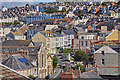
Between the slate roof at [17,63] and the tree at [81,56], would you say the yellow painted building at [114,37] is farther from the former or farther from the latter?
the slate roof at [17,63]

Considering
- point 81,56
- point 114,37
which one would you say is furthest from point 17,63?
point 114,37

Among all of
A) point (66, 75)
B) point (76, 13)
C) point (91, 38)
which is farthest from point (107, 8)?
point (66, 75)

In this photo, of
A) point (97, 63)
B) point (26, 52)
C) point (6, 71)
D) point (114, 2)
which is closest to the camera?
point (6, 71)

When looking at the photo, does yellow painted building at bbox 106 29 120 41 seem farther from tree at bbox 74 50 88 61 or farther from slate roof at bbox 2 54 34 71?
slate roof at bbox 2 54 34 71

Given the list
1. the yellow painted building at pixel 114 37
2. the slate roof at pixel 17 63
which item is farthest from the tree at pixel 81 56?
the yellow painted building at pixel 114 37

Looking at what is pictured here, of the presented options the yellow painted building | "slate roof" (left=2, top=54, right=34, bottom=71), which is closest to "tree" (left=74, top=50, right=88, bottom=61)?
"slate roof" (left=2, top=54, right=34, bottom=71)

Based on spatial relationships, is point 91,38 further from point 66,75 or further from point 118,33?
point 66,75

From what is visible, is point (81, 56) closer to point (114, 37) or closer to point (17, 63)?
point (17, 63)

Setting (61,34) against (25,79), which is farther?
(61,34)
